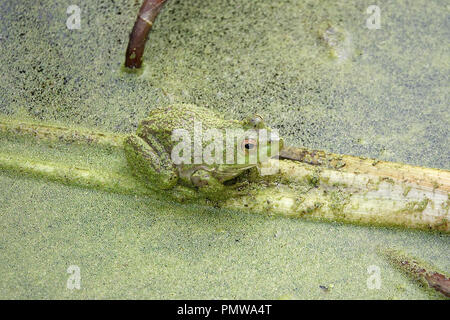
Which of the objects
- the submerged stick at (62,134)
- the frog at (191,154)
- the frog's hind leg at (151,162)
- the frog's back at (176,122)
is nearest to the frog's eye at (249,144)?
the frog at (191,154)

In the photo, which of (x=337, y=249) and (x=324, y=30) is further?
(x=324, y=30)

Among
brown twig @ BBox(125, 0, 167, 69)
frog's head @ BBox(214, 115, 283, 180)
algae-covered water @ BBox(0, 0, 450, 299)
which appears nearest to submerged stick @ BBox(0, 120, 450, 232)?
algae-covered water @ BBox(0, 0, 450, 299)

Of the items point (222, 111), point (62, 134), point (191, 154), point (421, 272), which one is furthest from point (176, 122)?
point (421, 272)

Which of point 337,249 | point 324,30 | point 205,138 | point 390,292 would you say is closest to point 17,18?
point 205,138

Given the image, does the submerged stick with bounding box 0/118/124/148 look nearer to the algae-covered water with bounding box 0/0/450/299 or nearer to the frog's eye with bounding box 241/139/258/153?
the algae-covered water with bounding box 0/0/450/299

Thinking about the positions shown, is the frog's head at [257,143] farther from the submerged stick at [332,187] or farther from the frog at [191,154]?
the submerged stick at [332,187]
